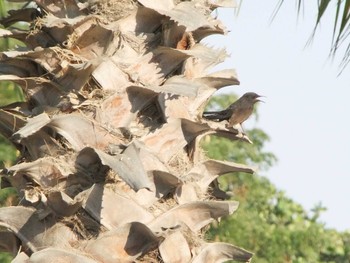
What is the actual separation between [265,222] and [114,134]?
25.3ft

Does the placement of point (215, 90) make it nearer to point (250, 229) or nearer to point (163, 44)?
point (163, 44)

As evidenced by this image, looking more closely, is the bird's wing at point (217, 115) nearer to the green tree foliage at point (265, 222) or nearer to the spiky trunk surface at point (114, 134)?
the spiky trunk surface at point (114, 134)

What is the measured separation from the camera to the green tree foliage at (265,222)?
9867mm

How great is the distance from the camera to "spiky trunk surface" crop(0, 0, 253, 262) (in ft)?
11.1

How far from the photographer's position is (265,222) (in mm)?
11086

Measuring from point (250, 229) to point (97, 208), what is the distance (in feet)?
21.6

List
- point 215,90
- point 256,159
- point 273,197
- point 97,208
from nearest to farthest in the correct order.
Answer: point 97,208 → point 215,90 → point 256,159 → point 273,197

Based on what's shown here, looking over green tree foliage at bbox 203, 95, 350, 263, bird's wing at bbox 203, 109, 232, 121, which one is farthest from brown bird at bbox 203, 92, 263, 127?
green tree foliage at bbox 203, 95, 350, 263

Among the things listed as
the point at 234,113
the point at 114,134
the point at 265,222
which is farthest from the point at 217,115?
the point at 265,222

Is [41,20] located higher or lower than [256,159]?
higher

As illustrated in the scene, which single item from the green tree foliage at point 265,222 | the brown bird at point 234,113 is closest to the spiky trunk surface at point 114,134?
the brown bird at point 234,113

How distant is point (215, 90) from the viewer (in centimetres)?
394

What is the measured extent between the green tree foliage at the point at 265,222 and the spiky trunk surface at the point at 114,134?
5324 mm

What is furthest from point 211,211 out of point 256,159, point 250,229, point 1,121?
point 256,159
